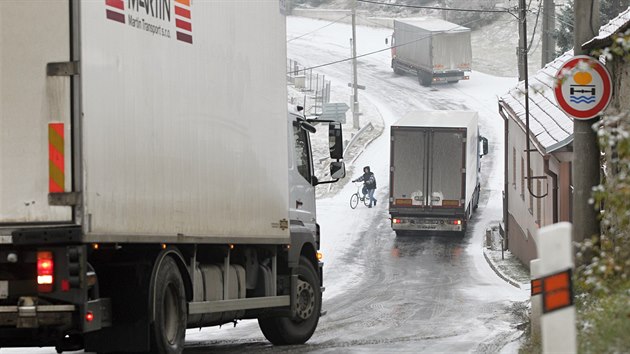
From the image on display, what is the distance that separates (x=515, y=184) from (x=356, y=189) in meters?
14.8

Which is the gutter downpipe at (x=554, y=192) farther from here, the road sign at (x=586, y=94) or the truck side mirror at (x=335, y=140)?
the road sign at (x=586, y=94)

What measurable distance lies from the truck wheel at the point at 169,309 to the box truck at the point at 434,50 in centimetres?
5609

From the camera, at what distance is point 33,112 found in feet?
30.5

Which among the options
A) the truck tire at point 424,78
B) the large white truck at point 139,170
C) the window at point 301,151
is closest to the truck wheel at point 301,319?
the large white truck at point 139,170

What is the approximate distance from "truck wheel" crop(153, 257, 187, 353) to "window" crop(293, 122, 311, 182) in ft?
13.8

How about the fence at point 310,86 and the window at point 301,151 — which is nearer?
the window at point 301,151

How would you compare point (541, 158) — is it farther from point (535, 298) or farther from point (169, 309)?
point (169, 309)

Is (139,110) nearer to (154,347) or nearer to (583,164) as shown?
(154,347)

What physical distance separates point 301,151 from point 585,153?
3634 mm

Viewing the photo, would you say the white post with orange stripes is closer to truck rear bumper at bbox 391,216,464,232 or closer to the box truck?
truck rear bumper at bbox 391,216,464,232

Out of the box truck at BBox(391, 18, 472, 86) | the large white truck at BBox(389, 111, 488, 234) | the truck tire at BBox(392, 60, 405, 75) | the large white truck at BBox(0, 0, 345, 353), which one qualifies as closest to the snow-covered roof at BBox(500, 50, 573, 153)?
the large white truck at BBox(389, 111, 488, 234)

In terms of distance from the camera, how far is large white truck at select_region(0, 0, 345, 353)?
30.5ft

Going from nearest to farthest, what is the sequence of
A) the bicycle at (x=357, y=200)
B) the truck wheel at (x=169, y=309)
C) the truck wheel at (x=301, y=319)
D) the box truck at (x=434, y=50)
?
1. the truck wheel at (x=169, y=309)
2. the truck wheel at (x=301, y=319)
3. the bicycle at (x=357, y=200)
4. the box truck at (x=434, y=50)

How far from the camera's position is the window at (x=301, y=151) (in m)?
15.5
